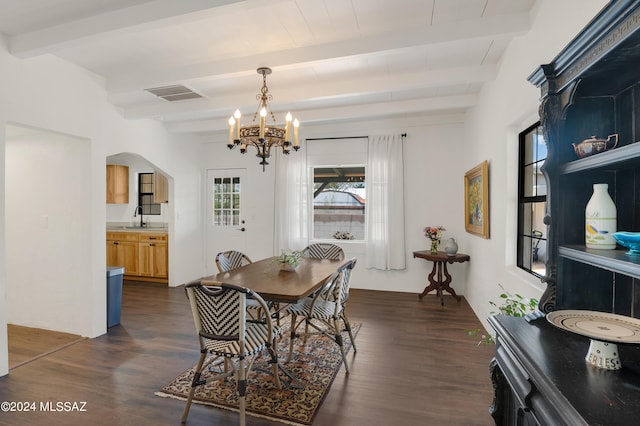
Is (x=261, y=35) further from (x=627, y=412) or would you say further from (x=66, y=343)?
(x=66, y=343)

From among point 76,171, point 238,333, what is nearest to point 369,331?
point 238,333

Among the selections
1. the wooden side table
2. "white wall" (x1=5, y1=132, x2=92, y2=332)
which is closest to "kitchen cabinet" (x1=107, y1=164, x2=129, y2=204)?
"white wall" (x1=5, y1=132, x2=92, y2=332)

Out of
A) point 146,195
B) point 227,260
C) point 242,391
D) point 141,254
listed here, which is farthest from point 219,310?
point 146,195

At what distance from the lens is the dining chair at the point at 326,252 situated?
4078 millimetres

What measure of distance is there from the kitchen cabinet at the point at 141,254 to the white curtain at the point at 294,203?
2.10 meters

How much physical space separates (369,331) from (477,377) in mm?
1249

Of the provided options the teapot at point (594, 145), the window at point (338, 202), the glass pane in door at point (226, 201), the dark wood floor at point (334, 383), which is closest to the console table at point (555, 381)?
the teapot at point (594, 145)

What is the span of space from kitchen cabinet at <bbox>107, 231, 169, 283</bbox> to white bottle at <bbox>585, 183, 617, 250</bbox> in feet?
19.3

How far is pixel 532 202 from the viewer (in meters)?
2.70

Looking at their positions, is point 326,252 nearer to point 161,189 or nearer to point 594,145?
point 594,145

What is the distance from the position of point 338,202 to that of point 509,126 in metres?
3.27

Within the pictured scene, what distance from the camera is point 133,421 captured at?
2131mm

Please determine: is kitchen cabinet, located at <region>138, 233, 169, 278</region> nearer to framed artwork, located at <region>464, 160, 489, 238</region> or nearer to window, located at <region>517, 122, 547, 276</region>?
framed artwork, located at <region>464, 160, 489, 238</region>

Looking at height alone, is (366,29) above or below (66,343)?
above
